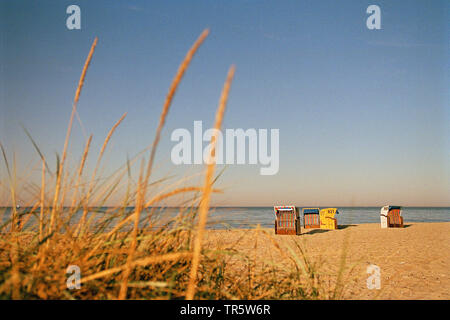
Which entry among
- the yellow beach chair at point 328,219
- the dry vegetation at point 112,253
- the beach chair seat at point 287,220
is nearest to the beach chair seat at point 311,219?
the yellow beach chair at point 328,219

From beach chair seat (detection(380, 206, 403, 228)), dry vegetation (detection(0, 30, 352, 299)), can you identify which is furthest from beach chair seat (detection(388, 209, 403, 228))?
dry vegetation (detection(0, 30, 352, 299))

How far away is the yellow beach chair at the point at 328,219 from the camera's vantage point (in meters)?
19.3

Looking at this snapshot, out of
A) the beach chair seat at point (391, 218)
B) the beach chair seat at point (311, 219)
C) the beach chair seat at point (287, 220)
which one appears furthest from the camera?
the beach chair seat at point (311, 219)

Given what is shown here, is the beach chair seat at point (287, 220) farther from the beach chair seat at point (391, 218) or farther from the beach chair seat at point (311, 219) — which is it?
the beach chair seat at point (391, 218)

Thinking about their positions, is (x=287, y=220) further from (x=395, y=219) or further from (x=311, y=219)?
(x=395, y=219)

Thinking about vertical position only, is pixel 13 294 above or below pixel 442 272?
above

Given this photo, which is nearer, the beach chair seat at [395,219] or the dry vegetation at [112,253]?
the dry vegetation at [112,253]

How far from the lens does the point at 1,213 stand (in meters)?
1.89

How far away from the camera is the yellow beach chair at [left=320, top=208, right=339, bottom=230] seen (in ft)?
63.2

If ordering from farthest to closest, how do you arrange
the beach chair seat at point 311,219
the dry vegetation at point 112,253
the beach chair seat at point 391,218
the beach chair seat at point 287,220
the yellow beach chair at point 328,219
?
1. the beach chair seat at point 311,219
2. the beach chair seat at point 391,218
3. the yellow beach chair at point 328,219
4. the beach chair seat at point 287,220
5. the dry vegetation at point 112,253

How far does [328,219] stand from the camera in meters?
19.5
